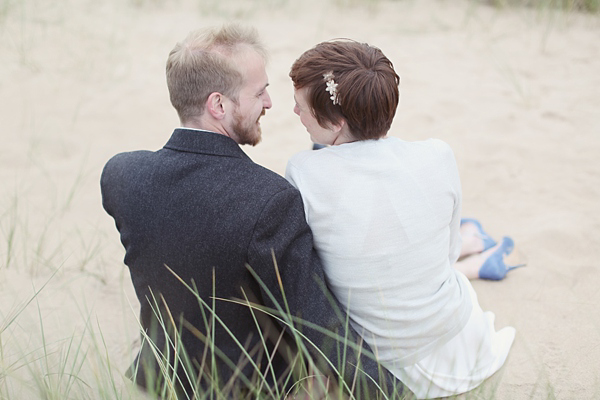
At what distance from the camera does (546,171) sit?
357 centimetres

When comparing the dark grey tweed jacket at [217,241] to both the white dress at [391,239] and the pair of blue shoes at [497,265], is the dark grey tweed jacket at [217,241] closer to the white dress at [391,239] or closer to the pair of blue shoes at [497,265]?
the white dress at [391,239]

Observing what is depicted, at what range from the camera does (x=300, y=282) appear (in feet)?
5.97

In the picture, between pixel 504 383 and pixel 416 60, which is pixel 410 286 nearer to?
pixel 504 383

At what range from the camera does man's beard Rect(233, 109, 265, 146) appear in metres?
1.99

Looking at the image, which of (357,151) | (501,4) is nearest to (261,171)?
(357,151)

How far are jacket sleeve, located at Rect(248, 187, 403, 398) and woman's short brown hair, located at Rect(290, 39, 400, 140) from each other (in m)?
0.29

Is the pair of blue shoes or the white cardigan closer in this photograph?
the white cardigan

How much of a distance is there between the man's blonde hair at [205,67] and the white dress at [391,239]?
32 cm

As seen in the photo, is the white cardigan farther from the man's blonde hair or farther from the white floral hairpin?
the man's blonde hair

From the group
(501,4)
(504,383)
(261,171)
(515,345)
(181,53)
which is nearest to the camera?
(261,171)

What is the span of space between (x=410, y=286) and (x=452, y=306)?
0.66 ft

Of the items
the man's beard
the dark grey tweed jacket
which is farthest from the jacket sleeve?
the man's beard

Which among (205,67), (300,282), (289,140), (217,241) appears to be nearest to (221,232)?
(217,241)

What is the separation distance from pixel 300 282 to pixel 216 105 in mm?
596
